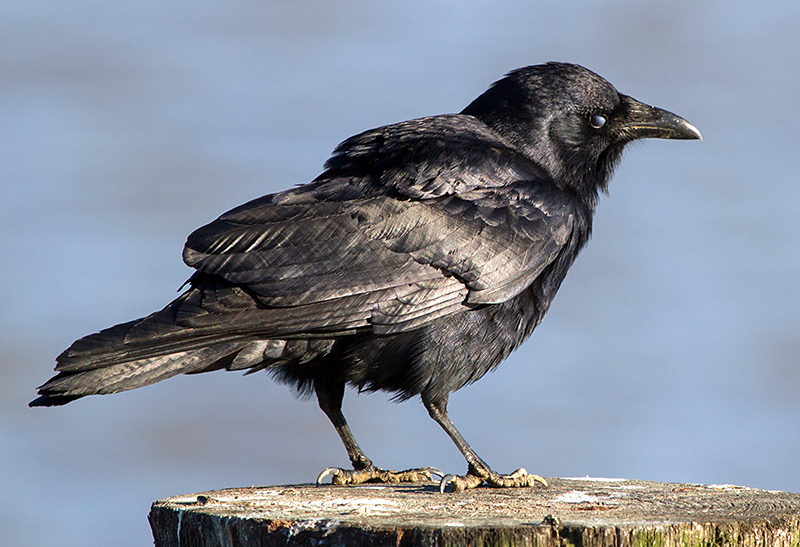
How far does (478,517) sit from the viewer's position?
329 centimetres

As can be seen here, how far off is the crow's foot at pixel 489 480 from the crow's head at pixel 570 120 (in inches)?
67.4

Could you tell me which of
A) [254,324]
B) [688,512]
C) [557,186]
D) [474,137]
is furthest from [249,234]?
[688,512]

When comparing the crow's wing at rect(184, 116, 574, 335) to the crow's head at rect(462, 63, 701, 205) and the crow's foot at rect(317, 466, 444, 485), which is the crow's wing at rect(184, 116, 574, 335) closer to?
the crow's head at rect(462, 63, 701, 205)

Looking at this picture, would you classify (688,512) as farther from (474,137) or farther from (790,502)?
(474,137)

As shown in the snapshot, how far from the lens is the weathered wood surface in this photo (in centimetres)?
306

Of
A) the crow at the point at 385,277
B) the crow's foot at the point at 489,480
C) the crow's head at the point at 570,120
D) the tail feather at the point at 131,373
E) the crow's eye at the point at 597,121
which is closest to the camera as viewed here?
the tail feather at the point at 131,373

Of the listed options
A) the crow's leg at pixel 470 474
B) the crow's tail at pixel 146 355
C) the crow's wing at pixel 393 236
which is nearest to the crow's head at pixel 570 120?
the crow's wing at pixel 393 236

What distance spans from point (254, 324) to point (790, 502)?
233 centimetres

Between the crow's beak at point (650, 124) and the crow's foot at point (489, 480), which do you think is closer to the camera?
the crow's foot at point (489, 480)

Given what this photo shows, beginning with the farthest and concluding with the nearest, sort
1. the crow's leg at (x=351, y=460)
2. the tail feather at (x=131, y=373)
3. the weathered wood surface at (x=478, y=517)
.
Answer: the crow's leg at (x=351, y=460), the tail feather at (x=131, y=373), the weathered wood surface at (x=478, y=517)

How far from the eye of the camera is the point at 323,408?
5090 millimetres

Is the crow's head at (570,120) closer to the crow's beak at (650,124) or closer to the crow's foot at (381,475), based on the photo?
the crow's beak at (650,124)

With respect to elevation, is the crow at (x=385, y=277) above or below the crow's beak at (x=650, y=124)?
below

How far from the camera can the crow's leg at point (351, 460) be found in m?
4.85
